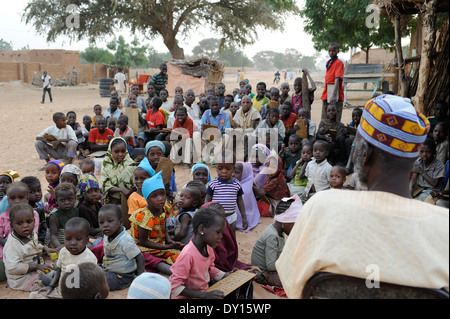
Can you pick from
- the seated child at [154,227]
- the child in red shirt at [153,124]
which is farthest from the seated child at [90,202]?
the child in red shirt at [153,124]

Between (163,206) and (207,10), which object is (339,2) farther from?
(207,10)

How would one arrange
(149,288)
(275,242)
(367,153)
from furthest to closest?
1. (275,242)
2. (149,288)
3. (367,153)

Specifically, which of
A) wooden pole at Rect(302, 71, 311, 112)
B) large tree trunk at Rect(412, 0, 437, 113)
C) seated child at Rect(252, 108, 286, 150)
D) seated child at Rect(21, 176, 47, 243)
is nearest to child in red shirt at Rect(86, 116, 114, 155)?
seated child at Rect(252, 108, 286, 150)

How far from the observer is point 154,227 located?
12.9 ft

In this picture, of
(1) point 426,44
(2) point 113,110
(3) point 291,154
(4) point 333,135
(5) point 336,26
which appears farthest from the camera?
(5) point 336,26

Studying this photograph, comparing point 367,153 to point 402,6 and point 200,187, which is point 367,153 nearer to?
point 200,187

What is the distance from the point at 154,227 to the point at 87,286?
179cm

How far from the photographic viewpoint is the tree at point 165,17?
2430cm

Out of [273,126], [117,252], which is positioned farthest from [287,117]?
[117,252]

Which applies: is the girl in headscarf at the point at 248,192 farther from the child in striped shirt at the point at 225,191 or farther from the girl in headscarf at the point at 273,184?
the child in striped shirt at the point at 225,191

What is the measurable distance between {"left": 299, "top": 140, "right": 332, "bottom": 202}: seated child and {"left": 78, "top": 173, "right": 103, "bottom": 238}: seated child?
289cm

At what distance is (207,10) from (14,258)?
77.2 feet
